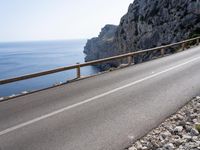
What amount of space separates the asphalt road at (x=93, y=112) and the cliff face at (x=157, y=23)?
1125 inches

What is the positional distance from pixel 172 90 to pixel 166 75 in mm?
3076

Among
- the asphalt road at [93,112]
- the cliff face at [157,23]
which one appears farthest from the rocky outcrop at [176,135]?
the cliff face at [157,23]

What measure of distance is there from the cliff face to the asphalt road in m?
28.6

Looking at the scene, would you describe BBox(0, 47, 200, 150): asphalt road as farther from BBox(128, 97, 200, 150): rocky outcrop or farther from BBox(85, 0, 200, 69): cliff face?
BBox(85, 0, 200, 69): cliff face

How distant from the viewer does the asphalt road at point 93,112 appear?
629 centimetres

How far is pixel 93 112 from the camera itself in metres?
8.18

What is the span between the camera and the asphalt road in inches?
248

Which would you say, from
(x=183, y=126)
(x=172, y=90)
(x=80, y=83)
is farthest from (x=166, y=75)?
(x=183, y=126)

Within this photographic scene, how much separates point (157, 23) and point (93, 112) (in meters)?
48.8

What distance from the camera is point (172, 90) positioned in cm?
1056

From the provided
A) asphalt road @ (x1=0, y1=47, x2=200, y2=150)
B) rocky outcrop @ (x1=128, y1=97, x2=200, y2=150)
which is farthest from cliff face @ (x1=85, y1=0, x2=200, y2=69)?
rocky outcrop @ (x1=128, y1=97, x2=200, y2=150)

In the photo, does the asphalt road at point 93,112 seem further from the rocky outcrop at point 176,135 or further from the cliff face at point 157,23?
the cliff face at point 157,23

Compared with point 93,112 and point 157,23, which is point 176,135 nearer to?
point 93,112

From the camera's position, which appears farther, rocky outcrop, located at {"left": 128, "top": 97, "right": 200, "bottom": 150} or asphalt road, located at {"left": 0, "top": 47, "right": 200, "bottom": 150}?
asphalt road, located at {"left": 0, "top": 47, "right": 200, "bottom": 150}
